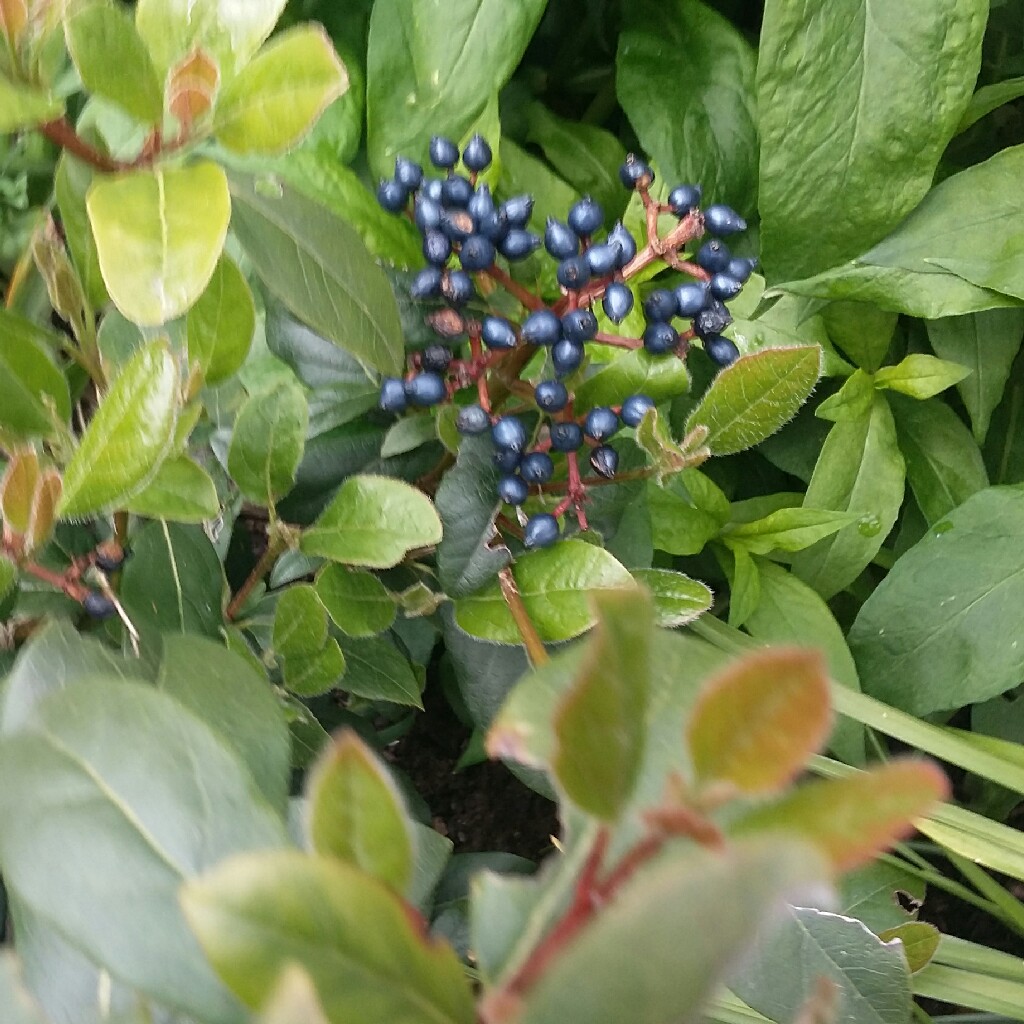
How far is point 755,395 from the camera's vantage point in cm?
38

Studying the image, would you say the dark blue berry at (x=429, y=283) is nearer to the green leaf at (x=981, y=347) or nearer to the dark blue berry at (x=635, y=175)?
the dark blue berry at (x=635, y=175)

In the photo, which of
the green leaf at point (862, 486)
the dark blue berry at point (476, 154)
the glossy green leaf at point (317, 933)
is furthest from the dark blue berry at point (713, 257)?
the glossy green leaf at point (317, 933)

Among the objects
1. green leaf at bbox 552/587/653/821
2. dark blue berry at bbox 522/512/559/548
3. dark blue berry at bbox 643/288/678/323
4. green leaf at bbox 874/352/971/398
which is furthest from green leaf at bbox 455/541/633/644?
green leaf at bbox 874/352/971/398

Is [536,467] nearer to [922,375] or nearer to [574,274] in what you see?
[574,274]

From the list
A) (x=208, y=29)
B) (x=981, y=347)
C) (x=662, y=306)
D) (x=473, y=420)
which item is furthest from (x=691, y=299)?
(x=981, y=347)

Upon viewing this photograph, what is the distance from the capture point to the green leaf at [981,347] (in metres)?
0.60

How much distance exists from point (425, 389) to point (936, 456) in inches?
16.4

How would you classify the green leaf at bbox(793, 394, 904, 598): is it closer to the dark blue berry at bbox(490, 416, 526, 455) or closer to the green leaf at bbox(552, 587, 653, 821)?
the dark blue berry at bbox(490, 416, 526, 455)

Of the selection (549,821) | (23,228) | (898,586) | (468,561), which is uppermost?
(23,228)

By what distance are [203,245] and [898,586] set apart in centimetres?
49

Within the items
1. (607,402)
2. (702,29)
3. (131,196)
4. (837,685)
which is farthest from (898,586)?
(131,196)

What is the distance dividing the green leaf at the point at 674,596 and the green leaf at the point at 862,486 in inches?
8.6

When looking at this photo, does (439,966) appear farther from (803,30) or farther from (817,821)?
(803,30)

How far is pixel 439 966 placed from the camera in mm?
166
